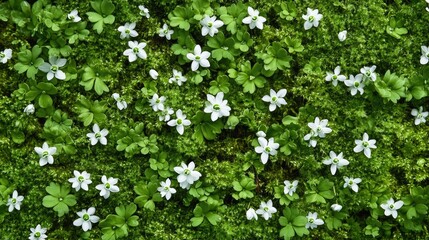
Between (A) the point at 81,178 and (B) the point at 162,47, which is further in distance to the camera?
(B) the point at 162,47

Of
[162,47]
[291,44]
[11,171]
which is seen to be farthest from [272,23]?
[11,171]

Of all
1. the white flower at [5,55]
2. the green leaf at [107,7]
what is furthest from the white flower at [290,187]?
the white flower at [5,55]

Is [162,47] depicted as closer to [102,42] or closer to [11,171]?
[102,42]

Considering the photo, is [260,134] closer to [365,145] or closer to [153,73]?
[365,145]

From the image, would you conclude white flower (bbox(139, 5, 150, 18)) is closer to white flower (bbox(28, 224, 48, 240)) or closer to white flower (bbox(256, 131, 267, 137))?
white flower (bbox(256, 131, 267, 137))

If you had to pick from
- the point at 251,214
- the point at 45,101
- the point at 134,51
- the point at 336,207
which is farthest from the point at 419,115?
the point at 45,101

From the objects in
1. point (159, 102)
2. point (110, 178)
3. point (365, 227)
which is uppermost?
point (159, 102)
